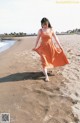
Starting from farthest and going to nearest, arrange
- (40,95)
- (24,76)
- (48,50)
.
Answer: (24,76)
(48,50)
(40,95)

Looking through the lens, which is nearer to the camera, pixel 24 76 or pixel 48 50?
pixel 48 50

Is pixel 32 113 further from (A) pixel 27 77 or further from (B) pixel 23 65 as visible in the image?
(B) pixel 23 65

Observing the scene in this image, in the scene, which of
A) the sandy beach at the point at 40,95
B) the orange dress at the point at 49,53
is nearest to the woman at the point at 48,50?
the orange dress at the point at 49,53

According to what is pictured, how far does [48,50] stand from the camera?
9914 millimetres

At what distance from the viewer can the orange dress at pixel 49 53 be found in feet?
32.2

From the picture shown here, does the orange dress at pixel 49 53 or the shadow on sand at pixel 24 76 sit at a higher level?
the orange dress at pixel 49 53

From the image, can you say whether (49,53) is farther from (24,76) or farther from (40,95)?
(40,95)

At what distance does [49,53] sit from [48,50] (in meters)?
0.09

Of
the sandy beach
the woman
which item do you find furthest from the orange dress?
the sandy beach

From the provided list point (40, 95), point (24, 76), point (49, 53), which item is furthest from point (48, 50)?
point (40, 95)

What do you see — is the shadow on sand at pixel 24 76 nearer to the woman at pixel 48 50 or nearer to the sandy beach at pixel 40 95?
the sandy beach at pixel 40 95

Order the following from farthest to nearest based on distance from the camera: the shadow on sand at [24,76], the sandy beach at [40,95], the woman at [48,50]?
the shadow on sand at [24,76], the woman at [48,50], the sandy beach at [40,95]

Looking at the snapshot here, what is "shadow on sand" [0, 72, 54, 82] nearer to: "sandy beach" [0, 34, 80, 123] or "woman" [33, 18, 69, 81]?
"sandy beach" [0, 34, 80, 123]

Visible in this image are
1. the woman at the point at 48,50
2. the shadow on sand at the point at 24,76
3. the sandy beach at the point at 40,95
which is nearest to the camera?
the sandy beach at the point at 40,95
